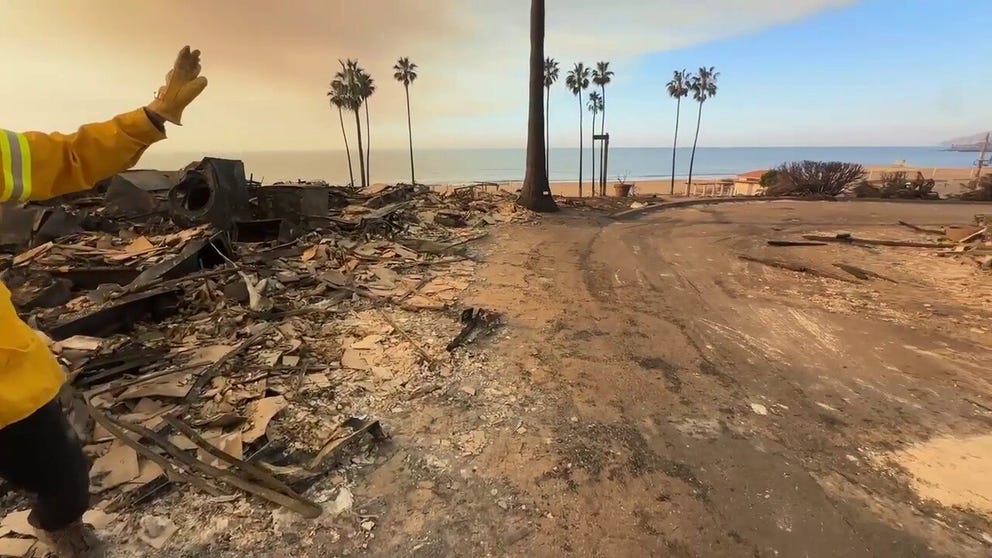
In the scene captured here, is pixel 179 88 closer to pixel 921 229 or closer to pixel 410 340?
pixel 410 340

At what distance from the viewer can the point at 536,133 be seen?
17828mm

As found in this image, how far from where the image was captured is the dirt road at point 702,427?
289 cm

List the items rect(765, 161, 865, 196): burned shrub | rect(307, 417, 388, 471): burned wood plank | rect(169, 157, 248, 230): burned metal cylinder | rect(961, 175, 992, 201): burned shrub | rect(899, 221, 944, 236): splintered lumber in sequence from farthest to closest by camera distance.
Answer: rect(765, 161, 865, 196): burned shrub, rect(961, 175, 992, 201): burned shrub, rect(899, 221, 944, 236): splintered lumber, rect(169, 157, 248, 230): burned metal cylinder, rect(307, 417, 388, 471): burned wood plank

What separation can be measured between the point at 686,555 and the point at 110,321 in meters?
5.70

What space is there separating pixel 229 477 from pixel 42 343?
4.83ft

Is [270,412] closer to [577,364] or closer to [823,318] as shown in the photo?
[577,364]

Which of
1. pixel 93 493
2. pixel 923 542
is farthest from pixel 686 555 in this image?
pixel 93 493

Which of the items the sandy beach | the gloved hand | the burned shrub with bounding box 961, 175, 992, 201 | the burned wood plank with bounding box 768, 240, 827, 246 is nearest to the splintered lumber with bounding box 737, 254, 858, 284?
the burned wood plank with bounding box 768, 240, 827, 246

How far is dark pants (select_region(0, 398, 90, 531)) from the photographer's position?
2.06 meters

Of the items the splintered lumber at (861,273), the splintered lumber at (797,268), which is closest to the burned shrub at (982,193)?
the splintered lumber at (861,273)

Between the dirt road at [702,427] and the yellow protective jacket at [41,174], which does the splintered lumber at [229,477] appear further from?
the yellow protective jacket at [41,174]

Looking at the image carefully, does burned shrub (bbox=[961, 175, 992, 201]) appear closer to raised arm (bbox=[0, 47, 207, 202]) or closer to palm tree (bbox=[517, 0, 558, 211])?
palm tree (bbox=[517, 0, 558, 211])

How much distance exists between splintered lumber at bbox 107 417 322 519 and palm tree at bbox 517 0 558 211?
555 inches

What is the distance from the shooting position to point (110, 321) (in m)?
5.19
